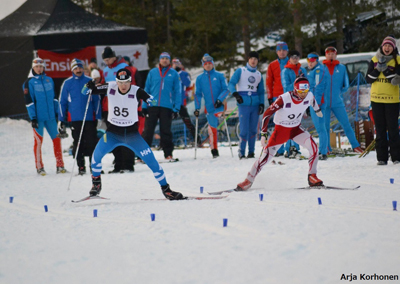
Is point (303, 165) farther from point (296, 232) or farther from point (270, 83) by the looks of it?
point (296, 232)

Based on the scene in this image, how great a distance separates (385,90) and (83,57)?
44.7 feet

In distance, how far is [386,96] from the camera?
8.82 meters

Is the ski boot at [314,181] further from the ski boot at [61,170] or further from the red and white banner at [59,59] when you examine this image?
the red and white banner at [59,59]

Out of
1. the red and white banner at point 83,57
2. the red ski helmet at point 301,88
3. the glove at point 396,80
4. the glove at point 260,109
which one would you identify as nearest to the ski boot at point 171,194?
the red ski helmet at point 301,88

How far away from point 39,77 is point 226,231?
660cm

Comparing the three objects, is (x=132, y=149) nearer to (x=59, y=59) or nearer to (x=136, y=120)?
(x=136, y=120)

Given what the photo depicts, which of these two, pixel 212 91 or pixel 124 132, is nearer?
pixel 124 132

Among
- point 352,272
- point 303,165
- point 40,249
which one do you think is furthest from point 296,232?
point 303,165

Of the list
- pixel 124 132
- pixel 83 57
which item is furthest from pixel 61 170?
pixel 83 57

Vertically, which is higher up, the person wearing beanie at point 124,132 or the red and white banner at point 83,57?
the red and white banner at point 83,57

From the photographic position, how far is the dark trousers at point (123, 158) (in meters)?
9.88

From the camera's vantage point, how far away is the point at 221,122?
609 inches

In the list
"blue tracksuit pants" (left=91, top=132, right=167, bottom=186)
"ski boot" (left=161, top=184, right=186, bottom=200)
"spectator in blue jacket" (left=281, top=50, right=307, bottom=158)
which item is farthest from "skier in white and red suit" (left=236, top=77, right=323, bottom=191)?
"spectator in blue jacket" (left=281, top=50, right=307, bottom=158)

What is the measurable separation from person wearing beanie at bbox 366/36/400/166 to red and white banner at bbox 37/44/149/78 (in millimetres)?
12340
